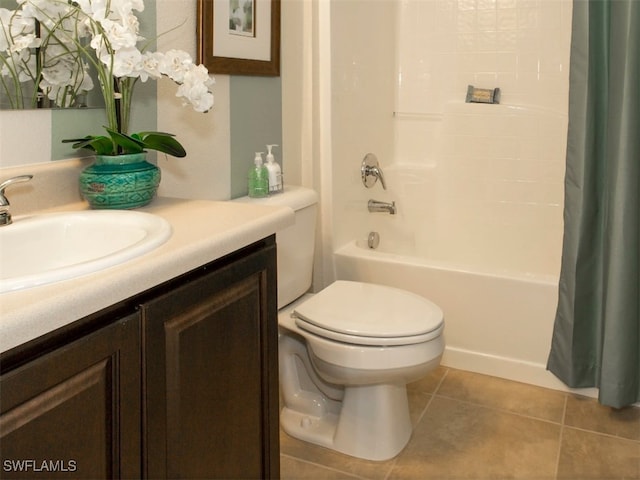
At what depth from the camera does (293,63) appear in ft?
7.66

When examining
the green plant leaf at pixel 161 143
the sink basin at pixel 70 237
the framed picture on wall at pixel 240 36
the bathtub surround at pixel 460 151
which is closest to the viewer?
the sink basin at pixel 70 237

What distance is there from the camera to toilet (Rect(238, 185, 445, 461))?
1785mm

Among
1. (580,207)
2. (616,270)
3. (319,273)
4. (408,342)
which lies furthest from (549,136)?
(408,342)

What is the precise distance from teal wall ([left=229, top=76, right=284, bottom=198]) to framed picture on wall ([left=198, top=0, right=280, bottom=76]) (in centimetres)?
5

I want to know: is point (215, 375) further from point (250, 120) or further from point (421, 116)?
point (421, 116)

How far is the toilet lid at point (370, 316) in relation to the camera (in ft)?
5.82

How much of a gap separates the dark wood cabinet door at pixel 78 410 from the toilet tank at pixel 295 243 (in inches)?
42.1

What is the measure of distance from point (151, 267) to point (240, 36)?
4.11 feet

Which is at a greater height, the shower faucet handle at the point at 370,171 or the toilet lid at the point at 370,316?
the shower faucet handle at the point at 370,171

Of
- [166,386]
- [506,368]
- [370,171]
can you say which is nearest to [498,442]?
[506,368]

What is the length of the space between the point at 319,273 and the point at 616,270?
42.3 inches

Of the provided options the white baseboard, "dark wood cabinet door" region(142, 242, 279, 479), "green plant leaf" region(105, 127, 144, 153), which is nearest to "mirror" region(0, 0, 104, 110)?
"green plant leaf" region(105, 127, 144, 153)

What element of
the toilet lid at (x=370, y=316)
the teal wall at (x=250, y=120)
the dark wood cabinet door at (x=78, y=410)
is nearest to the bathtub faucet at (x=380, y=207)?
the teal wall at (x=250, y=120)

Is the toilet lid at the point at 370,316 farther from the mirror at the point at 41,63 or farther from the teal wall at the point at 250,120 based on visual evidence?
the mirror at the point at 41,63
